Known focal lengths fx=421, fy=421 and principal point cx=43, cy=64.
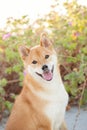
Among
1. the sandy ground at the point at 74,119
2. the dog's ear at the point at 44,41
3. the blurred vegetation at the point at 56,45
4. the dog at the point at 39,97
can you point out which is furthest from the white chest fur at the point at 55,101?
the blurred vegetation at the point at 56,45

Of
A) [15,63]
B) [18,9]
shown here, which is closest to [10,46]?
[15,63]

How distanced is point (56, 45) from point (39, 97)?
1612 millimetres

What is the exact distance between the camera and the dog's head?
11.1ft

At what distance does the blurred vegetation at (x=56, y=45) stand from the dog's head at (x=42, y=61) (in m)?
1.00

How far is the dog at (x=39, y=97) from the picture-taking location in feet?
11.3

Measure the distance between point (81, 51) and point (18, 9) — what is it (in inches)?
96.0

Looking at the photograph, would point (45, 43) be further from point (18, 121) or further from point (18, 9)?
point (18, 9)

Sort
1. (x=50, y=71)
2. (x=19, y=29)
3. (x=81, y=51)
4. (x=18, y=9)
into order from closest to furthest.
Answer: (x=50, y=71)
(x=81, y=51)
(x=19, y=29)
(x=18, y=9)

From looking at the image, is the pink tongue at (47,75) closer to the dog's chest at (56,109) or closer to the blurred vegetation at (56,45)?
the dog's chest at (56,109)

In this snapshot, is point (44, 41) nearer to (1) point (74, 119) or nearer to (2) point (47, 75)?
(2) point (47, 75)

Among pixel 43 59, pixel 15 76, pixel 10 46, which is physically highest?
pixel 43 59

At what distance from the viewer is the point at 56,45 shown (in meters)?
5.00

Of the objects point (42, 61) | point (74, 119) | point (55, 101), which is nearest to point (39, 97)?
point (55, 101)

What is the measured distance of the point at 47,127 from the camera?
11.3ft
